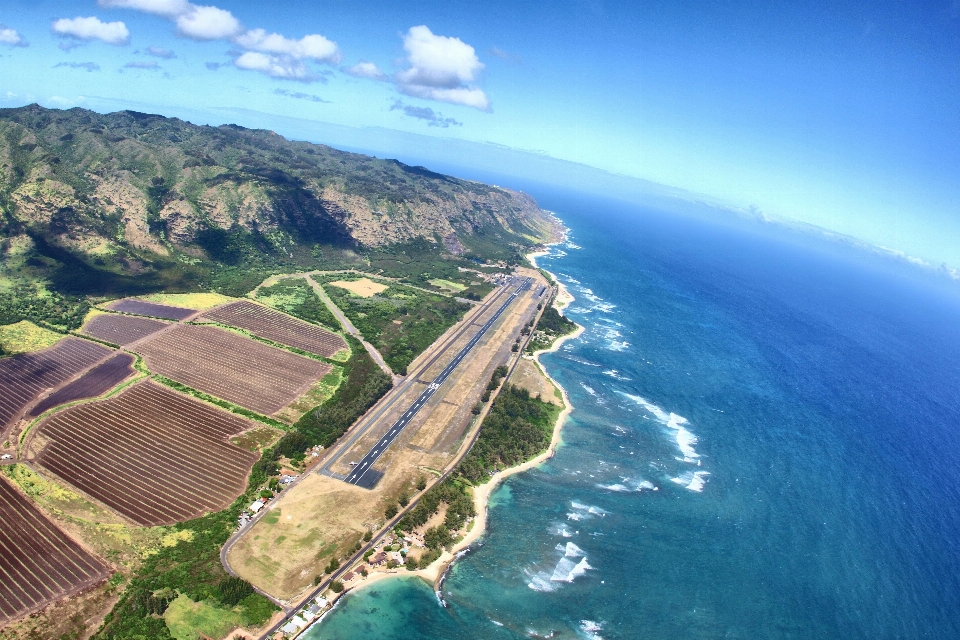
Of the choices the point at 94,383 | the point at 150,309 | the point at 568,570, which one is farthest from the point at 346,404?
the point at 150,309

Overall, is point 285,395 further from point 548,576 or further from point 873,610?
point 873,610

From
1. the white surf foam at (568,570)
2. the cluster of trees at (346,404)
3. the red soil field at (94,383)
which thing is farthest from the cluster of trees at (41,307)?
the white surf foam at (568,570)

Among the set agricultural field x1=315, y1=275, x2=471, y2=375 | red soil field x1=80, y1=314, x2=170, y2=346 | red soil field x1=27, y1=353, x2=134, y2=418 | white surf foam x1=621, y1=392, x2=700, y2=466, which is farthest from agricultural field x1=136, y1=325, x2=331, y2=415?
white surf foam x1=621, y1=392, x2=700, y2=466

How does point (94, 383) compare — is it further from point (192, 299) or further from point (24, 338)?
point (192, 299)

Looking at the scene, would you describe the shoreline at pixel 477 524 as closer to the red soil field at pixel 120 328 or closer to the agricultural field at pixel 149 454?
the agricultural field at pixel 149 454

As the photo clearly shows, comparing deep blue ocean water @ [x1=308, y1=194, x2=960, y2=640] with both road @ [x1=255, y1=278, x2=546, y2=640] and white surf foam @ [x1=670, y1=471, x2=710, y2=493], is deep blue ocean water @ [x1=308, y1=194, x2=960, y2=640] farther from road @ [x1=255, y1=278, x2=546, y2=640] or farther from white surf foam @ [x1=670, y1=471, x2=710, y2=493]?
road @ [x1=255, y1=278, x2=546, y2=640]
